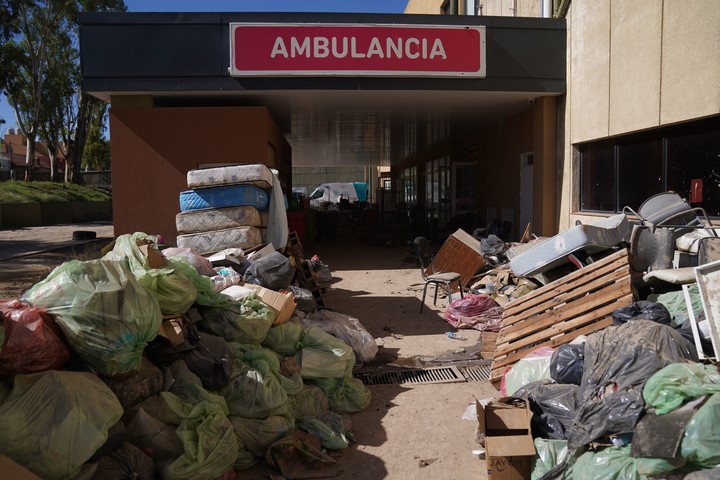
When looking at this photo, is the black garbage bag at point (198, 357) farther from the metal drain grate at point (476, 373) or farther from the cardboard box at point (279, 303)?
the metal drain grate at point (476, 373)

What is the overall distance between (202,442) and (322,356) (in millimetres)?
1493

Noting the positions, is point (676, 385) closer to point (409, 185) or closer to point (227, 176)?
point (227, 176)

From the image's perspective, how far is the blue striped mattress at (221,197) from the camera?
7.05 meters

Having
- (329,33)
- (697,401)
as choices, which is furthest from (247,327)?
(329,33)

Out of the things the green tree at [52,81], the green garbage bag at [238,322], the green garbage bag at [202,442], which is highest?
the green tree at [52,81]

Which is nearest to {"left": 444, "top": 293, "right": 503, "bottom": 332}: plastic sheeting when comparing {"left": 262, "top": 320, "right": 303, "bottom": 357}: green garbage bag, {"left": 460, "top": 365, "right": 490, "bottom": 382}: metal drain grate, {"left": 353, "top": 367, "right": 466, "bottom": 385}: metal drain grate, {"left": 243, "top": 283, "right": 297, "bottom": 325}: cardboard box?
{"left": 460, "top": 365, "right": 490, "bottom": 382}: metal drain grate

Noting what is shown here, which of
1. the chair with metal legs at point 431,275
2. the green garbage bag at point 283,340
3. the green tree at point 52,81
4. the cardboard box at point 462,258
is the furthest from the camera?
the green tree at point 52,81

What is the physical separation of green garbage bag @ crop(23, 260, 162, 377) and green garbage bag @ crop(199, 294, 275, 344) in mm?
1031

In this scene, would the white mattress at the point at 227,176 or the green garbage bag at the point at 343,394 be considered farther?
the white mattress at the point at 227,176

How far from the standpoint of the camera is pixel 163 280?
371 centimetres

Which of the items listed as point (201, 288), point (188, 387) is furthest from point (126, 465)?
point (201, 288)

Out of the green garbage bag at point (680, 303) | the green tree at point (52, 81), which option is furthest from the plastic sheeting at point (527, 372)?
the green tree at point (52, 81)

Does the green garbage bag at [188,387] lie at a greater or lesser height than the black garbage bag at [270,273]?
lesser

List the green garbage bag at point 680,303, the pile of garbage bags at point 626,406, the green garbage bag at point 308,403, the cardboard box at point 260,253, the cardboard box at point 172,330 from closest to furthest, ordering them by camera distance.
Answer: the pile of garbage bags at point 626,406, the cardboard box at point 172,330, the green garbage bag at point 308,403, the green garbage bag at point 680,303, the cardboard box at point 260,253
